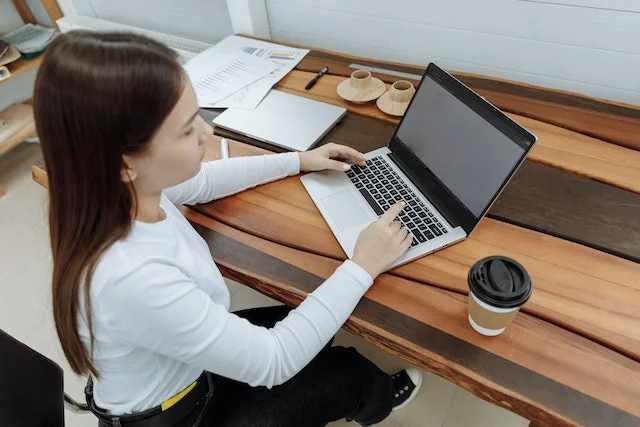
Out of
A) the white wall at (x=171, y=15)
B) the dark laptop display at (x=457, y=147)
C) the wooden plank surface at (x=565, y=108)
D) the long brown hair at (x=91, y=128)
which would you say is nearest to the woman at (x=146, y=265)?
the long brown hair at (x=91, y=128)

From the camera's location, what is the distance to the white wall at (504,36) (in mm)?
1132

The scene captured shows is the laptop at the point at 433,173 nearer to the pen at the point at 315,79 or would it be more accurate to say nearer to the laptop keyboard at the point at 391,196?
the laptop keyboard at the point at 391,196

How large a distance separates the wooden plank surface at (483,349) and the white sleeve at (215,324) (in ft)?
0.17

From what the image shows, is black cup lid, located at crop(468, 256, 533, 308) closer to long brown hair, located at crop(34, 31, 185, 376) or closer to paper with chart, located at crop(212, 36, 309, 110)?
long brown hair, located at crop(34, 31, 185, 376)

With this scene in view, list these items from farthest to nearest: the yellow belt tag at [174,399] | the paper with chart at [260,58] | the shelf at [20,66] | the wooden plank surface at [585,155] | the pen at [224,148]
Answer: the shelf at [20,66]
the paper with chart at [260,58]
the pen at [224,148]
the wooden plank surface at [585,155]
the yellow belt tag at [174,399]

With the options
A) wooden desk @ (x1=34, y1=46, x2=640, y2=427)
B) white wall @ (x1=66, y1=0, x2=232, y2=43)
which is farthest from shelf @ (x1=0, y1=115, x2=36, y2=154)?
wooden desk @ (x1=34, y1=46, x2=640, y2=427)

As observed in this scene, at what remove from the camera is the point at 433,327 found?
76cm

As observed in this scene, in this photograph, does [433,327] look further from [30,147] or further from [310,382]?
[30,147]

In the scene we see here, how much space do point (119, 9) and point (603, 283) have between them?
7.26 ft

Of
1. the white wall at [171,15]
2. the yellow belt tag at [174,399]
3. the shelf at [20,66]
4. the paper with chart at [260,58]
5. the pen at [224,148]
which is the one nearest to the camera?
the yellow belt tag at [174,399]

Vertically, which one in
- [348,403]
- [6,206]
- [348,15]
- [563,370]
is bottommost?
[6,206]

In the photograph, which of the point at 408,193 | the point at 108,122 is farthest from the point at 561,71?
the point at 108,122

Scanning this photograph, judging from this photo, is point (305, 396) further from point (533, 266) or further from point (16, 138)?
point (16, 138)

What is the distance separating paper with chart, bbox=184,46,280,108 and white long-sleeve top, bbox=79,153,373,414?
1.77ft
